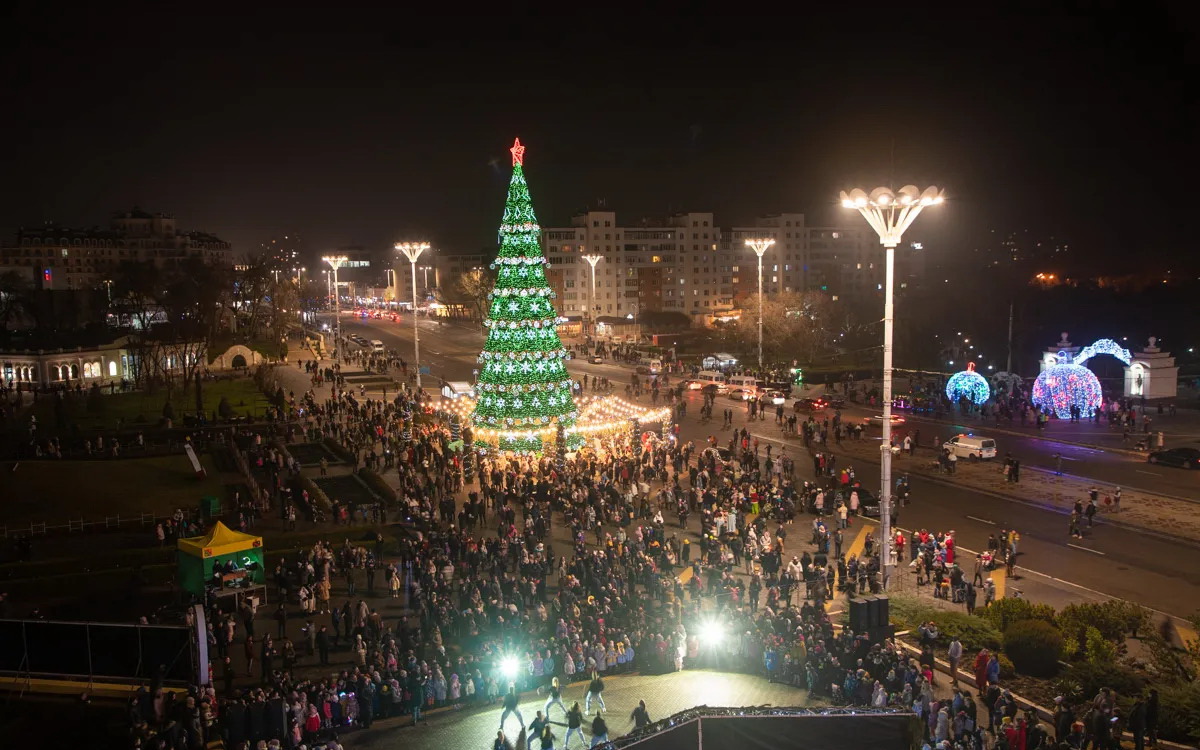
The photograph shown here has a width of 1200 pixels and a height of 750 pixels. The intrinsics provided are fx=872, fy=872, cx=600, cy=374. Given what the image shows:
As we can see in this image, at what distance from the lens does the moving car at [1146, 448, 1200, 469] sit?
31.5m

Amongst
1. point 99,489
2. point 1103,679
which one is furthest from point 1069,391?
point 99,489

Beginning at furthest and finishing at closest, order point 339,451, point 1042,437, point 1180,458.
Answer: point 1042,437, point 339,451, point 1180,458

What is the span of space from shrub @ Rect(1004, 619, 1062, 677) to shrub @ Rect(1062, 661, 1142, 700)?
0.85 meters

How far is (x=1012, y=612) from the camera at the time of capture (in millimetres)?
17109

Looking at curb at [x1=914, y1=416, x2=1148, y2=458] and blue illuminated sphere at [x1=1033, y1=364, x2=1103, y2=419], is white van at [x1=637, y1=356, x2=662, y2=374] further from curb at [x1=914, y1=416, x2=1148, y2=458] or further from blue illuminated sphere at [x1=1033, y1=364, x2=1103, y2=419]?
blue illuminated sphere at [x1=1033, y1=364, x2=1103, y2=419]

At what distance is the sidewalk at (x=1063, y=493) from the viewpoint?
24844 mm

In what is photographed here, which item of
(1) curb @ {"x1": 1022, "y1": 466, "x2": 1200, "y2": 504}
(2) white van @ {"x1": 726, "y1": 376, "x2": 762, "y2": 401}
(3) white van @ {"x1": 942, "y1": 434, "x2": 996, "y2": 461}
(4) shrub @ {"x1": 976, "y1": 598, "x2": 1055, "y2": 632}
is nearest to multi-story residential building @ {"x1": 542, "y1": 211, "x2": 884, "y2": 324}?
(2) white van @ {"x1": 726, "y1": 376, "x2": 762, "y2": 401}

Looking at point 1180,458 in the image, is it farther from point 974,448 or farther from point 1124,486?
point 974,448

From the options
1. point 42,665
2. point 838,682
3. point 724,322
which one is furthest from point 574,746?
point 724,322

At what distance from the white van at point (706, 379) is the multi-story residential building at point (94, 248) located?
69.9 metres

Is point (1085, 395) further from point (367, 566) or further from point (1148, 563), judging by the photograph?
point (367, 566)

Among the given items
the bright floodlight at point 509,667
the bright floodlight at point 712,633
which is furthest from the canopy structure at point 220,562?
the bright floodlight at point 712,633

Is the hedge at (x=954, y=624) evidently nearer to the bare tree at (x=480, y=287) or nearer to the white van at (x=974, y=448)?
the white van at (x=974, y=448)

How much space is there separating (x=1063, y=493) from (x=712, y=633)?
1724 cm
